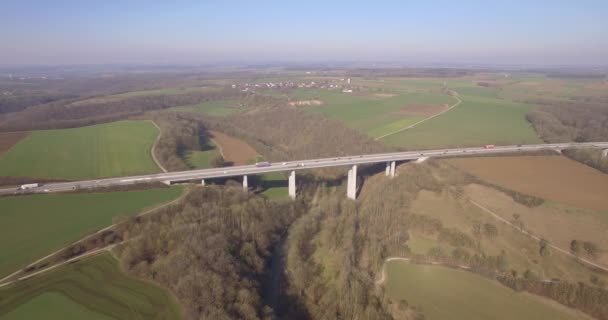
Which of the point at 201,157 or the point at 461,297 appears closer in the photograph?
the point at 461,297

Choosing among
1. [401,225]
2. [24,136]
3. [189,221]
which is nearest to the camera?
[189,221]

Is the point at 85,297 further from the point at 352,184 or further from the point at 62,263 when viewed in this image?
the point at 352,184

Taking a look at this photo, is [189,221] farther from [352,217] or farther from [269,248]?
[352,217]

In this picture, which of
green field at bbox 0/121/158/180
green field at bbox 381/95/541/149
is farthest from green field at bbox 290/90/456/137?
green field at bbox 0/121/158/180

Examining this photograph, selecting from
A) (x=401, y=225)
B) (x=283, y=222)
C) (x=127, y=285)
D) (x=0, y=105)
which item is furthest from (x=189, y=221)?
(x=0, y=105)

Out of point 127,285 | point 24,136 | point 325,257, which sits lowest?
point 325,257

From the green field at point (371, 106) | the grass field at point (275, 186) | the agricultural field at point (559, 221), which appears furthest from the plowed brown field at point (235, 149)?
the agricultural field at point (559, 221)

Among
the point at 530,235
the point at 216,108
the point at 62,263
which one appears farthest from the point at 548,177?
the point at 216,108
